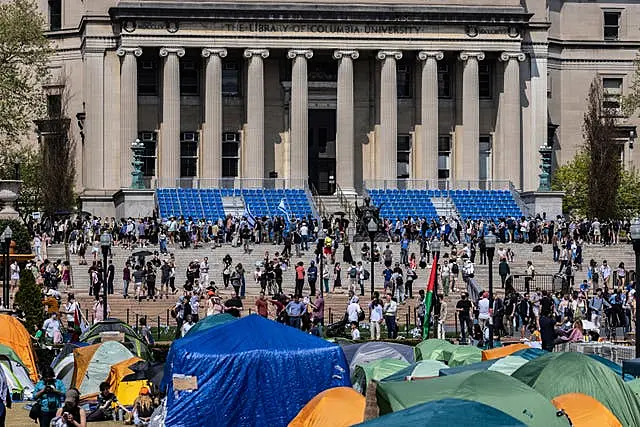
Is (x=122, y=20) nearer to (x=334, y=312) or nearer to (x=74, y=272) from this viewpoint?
(x=74, y=272)

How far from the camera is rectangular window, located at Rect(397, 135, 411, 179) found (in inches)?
3578

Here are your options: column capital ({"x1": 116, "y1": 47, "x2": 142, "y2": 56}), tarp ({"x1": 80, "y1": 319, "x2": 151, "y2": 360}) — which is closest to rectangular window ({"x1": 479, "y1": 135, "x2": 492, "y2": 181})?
column capital ({"x1": 116, "y1": 47, "x2": 142, "y2": 56})

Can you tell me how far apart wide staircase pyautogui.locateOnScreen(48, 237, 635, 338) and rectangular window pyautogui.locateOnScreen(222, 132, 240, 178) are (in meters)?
17.1

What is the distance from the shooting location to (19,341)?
39906mm

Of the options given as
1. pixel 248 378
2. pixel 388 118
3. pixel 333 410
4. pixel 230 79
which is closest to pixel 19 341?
pixel 248 378

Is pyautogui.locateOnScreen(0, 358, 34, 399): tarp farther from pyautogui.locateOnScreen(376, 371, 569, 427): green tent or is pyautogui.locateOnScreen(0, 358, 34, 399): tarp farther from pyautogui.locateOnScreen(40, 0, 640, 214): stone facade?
pyautogui.locateOnScreen(40, 0, 640, 214): stone facade

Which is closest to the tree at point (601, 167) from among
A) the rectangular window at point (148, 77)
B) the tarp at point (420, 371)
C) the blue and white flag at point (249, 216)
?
the blue and white flag at point (249, 216)

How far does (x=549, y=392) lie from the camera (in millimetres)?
27047

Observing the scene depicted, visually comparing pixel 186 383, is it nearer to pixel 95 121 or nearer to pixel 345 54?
pixel 345 54

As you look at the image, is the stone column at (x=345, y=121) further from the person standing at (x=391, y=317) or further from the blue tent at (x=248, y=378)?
the blue tent at (x=248, y=378)

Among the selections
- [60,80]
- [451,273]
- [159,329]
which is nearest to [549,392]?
[159,329]

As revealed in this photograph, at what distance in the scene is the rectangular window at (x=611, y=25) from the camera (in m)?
99.4

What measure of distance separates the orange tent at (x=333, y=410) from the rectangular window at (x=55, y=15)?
71.3 metres

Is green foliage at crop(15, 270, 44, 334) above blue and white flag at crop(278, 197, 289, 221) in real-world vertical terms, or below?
below
